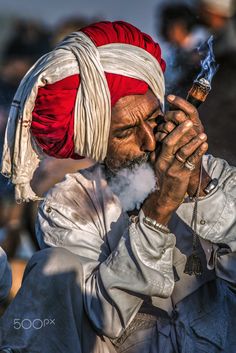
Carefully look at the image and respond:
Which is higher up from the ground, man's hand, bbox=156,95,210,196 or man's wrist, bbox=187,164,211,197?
man's hand, bbox=156,95,210,196

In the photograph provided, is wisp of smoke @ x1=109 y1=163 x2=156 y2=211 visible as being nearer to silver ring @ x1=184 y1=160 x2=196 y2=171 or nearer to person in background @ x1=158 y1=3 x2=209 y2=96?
silver ring @ x1=184 y1=160 x2=196 y2=171

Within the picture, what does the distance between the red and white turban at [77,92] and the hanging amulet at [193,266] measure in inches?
28.3

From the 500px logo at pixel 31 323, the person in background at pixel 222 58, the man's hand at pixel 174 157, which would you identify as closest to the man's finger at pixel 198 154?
the man's hand at pixel 174 157

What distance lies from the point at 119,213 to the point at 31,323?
754 millimetres

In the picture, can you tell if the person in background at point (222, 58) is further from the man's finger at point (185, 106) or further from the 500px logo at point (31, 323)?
the 500px logo at point (31, 323)

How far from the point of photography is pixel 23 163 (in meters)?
5.36

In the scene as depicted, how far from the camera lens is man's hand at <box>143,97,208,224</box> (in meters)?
4.79

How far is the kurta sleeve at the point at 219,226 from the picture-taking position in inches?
193

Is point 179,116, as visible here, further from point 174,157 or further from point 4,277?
point 4,277

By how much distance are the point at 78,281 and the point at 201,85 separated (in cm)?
105

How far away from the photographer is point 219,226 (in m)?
4.95

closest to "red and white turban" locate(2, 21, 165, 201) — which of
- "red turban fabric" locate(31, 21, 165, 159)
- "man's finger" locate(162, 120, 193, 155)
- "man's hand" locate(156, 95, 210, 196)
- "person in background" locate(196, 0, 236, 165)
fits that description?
"red turban fabric" locate(31, 21, 165, 159)

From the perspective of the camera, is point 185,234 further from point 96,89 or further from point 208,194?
point 96,89

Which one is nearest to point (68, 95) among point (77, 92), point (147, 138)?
point (77, 92)
